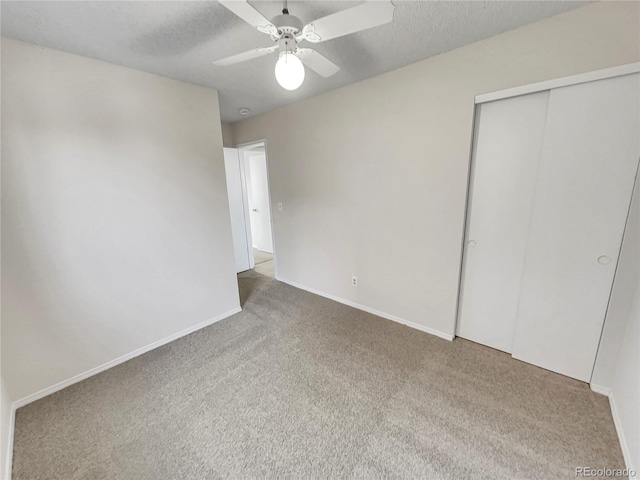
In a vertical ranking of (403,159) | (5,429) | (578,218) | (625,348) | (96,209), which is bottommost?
(5,429)

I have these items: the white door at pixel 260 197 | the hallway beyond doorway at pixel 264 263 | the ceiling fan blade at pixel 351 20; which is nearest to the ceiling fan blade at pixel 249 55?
the ceiling fan blade at pixel 351 20

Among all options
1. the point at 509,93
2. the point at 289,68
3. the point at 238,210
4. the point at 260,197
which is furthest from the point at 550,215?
the point at 260,197

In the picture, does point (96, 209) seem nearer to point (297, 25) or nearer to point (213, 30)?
point (213, 30)

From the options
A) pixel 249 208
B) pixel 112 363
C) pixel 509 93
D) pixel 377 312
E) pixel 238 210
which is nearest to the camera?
pixel 509 93

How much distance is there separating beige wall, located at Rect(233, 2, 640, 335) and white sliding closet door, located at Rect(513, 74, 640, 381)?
0.74ft

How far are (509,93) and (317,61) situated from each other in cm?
135

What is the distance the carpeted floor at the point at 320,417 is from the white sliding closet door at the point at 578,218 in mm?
318

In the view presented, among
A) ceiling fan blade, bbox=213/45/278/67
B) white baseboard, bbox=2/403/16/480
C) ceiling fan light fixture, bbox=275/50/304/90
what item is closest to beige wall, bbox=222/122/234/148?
ceiling fan blade, bbox=213/45/278/67

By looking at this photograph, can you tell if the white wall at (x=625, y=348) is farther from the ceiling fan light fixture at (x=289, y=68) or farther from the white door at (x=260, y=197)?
the white door at (x=260, y=197)

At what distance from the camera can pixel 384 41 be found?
1797mm

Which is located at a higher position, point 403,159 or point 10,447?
point 403,159

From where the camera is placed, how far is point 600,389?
5.67 ft

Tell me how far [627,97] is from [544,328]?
1.51 metres

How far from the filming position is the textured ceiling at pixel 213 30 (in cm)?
141
